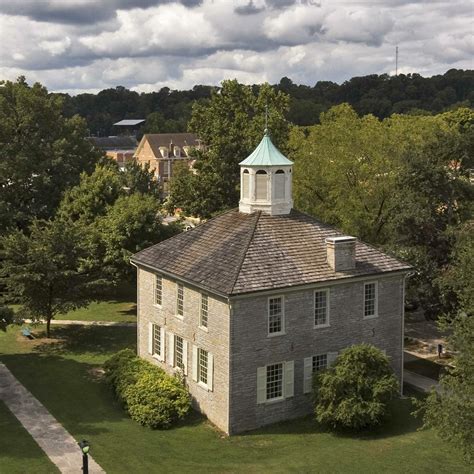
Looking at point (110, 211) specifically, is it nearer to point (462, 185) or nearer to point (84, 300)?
point (84, 300)

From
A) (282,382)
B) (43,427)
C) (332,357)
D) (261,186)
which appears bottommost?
(43,427)

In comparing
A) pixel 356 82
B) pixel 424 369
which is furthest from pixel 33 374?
pixel 356 82

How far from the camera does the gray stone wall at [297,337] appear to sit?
1113 inches

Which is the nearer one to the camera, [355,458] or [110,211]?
[355,458]

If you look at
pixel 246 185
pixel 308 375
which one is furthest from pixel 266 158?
pixel 308 375

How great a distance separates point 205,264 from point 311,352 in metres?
6.21

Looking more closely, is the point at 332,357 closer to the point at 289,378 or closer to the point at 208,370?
the point at 289,378

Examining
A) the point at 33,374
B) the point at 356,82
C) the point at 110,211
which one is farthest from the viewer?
the point at 356,82

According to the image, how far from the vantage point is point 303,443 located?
90.5 ft

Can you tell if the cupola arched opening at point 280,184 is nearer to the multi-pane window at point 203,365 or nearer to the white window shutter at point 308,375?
the white window shutter at point 308,375

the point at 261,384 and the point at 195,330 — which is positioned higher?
the point at 195,330

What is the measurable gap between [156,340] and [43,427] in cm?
747

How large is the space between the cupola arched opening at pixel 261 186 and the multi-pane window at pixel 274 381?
8527mm

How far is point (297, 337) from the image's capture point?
1170 inches
